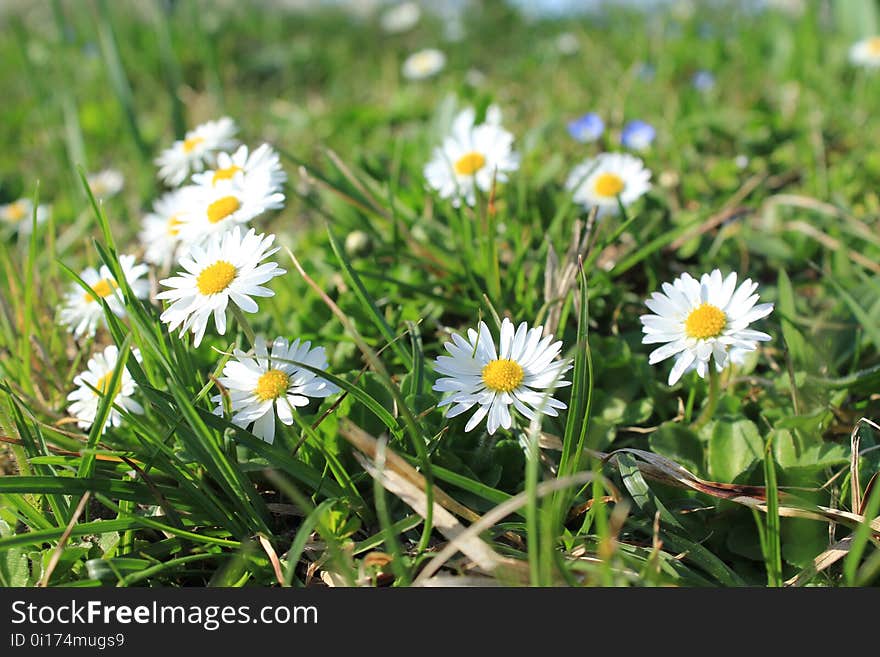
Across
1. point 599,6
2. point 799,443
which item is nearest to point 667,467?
point 799,443

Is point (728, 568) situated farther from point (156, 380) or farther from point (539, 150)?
point (539, 150)

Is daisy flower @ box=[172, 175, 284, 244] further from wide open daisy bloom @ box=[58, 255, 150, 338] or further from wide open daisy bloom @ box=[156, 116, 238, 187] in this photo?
wide open daisy bloom @ box=[156, 116, 238, 187]

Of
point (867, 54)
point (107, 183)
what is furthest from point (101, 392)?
point (867, 54)

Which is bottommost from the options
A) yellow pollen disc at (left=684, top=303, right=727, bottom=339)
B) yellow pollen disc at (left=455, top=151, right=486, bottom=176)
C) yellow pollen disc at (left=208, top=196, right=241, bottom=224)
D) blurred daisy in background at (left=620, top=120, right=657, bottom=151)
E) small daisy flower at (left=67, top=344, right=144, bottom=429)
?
yellow pollen disc at (left=684, top=303, right=727, bottom=339)

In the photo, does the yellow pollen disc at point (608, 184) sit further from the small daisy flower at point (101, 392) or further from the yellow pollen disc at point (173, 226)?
the small daisy flower at point (101, 392)

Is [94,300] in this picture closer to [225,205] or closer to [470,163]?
[225,205]

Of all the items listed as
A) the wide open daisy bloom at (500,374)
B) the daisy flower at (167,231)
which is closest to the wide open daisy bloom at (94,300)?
the daisy flower at (167,231)

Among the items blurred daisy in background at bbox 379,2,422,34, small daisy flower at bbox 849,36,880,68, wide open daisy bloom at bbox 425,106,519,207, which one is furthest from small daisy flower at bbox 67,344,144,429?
blurred daisy in background at bbox 379,2,422,34
